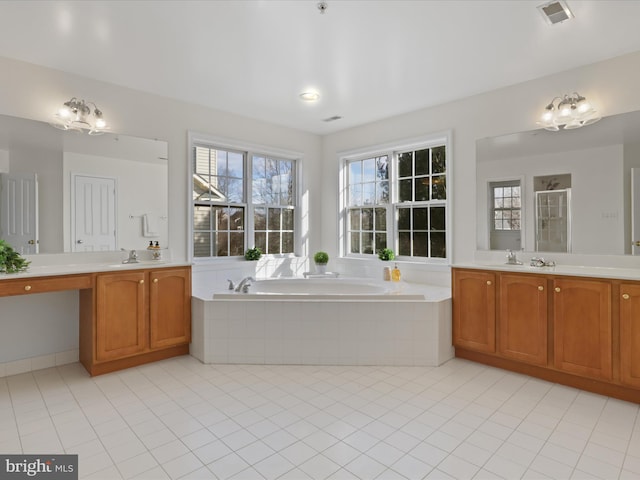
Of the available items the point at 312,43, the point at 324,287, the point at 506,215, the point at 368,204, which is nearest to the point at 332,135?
the point at 368,204

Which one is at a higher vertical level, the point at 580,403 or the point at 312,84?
the point at 312,84

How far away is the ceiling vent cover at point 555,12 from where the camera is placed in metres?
2.20

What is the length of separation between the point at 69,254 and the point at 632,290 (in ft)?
14.0

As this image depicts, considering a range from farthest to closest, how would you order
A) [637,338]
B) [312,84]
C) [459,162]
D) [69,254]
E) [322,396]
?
[459,162], [312,84], [69,254], [322,396], [637,338]

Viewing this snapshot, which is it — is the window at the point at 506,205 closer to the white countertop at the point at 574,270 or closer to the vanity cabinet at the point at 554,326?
the white countertop at the point at 574,270

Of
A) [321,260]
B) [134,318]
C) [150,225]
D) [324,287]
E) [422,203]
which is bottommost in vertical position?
[134,318]

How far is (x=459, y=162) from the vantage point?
383 cm

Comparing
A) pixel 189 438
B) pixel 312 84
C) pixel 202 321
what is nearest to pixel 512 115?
pixel 312 84

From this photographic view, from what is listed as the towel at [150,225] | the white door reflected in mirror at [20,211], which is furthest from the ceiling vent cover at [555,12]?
the white door reflected in mirror at [20,211]

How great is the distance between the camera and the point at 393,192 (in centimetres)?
457

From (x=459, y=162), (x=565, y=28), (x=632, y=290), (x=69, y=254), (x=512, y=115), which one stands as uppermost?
(x=565, y=28)

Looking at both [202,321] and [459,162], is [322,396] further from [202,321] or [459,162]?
[459,162]

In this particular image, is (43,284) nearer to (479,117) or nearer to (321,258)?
(321,258)

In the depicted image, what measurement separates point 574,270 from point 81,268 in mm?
3839
